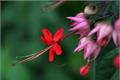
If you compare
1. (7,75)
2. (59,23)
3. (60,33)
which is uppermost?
(60,33)

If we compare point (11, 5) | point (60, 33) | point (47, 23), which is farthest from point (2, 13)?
point (60, 33)

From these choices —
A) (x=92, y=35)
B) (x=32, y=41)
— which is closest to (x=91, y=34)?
(x=92, y=35)

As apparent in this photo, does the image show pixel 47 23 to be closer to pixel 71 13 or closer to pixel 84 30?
pixel 71 13

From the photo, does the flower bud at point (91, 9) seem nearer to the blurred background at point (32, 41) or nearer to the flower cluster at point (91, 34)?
the flower cluster at point (91, 34)

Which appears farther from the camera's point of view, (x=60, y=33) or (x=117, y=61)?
(x=60, y=33)

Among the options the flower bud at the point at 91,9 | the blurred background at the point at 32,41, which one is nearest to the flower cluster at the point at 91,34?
the flower bud at the point at 91,9
